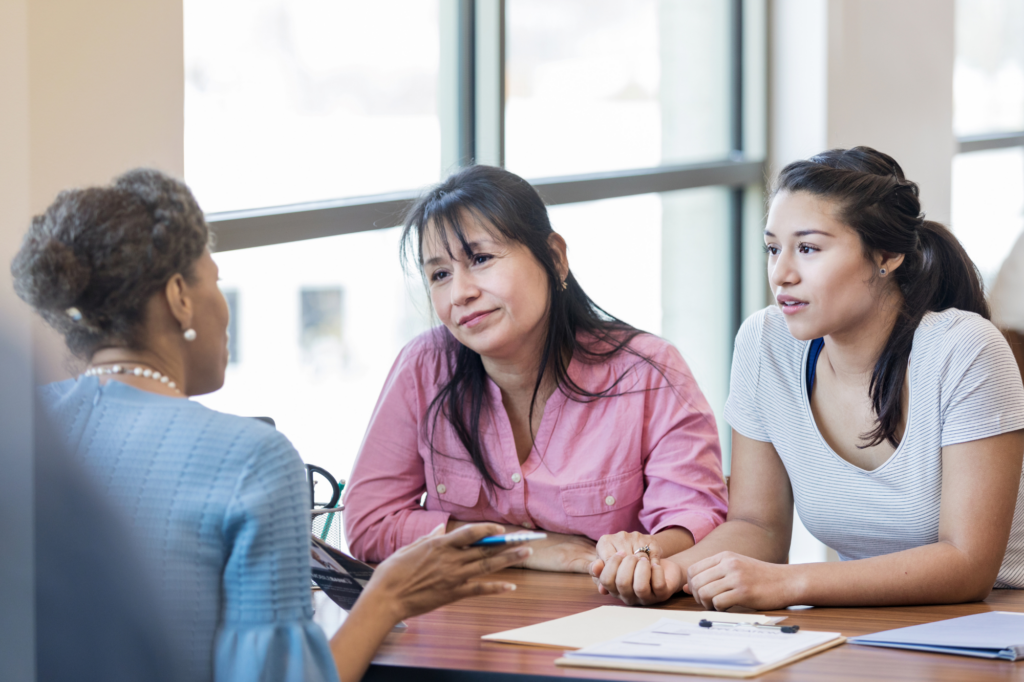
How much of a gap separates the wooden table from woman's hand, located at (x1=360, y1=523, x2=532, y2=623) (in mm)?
69

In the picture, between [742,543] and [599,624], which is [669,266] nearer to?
[742,543]

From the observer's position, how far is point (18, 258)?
1.08 metres

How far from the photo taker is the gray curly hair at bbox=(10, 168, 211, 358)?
104 cm

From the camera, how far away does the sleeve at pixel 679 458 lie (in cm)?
172

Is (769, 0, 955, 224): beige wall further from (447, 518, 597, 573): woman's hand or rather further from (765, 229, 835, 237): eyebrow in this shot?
(447, 518, 597, 573): woman's hand

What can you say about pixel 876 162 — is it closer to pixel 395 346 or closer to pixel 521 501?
pixel 521 501

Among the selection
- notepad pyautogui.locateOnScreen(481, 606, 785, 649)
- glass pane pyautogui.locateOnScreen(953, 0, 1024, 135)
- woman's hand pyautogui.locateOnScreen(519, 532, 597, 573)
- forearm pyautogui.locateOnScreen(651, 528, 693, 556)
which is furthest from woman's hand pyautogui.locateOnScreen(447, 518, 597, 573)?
glass pane pyautogui.locateOnScreen(953, 0, 1024, 135)

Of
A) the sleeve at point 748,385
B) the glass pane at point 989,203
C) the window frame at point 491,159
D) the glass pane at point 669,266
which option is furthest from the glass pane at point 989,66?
the sleeve at point 748,385

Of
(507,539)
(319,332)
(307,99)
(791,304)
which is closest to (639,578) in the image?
(507,539)

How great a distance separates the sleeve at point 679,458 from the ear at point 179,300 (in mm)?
914

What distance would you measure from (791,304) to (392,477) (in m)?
0.76

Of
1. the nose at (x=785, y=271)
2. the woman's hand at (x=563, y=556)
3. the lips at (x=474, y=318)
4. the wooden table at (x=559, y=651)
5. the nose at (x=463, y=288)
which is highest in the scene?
the nose at (x=785, y=271)

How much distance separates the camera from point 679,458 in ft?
5.76

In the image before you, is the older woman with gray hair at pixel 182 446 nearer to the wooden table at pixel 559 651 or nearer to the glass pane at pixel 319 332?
the wooden table at pixel 559 651
